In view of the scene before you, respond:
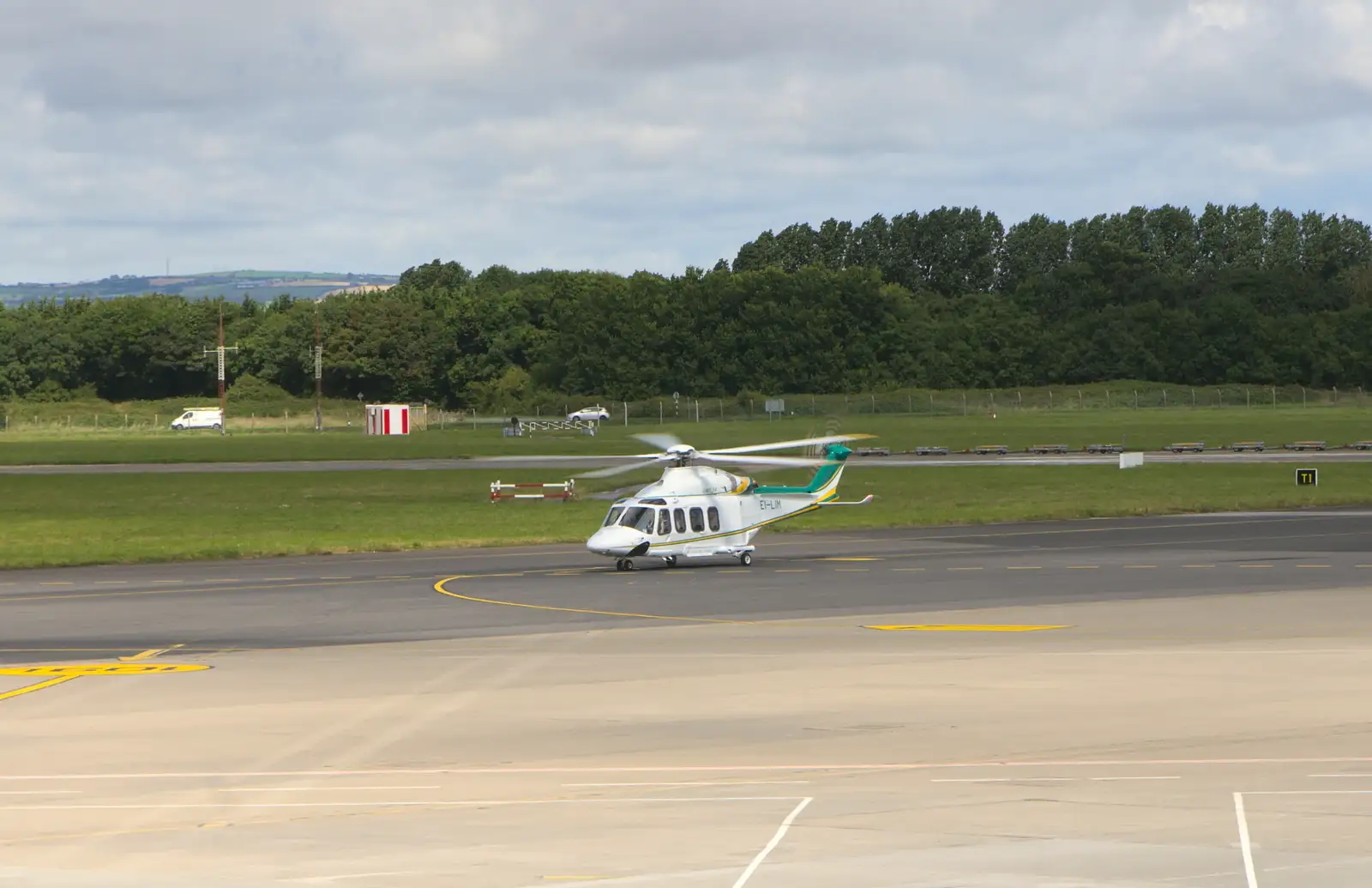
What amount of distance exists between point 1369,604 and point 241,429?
153982 mm

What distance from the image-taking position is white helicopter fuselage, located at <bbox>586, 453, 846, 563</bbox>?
46156 millimetres

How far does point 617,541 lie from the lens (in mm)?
45812

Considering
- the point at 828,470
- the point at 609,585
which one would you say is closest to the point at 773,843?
the point at 609,585

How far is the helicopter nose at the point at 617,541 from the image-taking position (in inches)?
1796

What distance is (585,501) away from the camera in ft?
245

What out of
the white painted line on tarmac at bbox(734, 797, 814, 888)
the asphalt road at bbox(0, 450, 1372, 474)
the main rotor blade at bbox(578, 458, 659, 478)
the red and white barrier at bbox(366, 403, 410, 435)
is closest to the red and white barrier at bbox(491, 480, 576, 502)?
the asphalt road at bbox(0, 450, 1372, 474)

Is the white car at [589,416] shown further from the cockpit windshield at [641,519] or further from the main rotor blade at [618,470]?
the cockpit windshield at [641,519]

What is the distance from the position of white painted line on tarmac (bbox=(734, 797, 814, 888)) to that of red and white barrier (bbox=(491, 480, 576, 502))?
5683 cm

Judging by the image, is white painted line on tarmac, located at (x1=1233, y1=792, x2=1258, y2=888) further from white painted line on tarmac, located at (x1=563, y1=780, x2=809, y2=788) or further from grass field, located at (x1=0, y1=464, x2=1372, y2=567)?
grass field, located at (x1=0, y1=464, x2=1372, y2=567)

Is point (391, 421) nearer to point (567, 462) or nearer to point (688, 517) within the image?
point (567, 462)

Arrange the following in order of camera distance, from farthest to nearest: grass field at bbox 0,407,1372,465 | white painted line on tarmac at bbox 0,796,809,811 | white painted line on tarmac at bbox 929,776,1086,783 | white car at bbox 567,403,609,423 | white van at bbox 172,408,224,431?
1. white van at bbox 172,408,224,431
2. white car at bbox 567,403,609,423
3. grass field at bbox 0,407,1372,465
4. white painted line on tarmac at bbox 929,776,1086,783
5. white painted line on tarmac at bbox 0,796,809,811

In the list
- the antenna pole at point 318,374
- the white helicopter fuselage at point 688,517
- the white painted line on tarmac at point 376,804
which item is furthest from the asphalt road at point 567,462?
the white painted line on tarmac at point 376,804

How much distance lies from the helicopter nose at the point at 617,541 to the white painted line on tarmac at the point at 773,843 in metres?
28.9

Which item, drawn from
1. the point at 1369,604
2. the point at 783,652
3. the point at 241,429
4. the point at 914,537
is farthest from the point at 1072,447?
the point at 241,429
